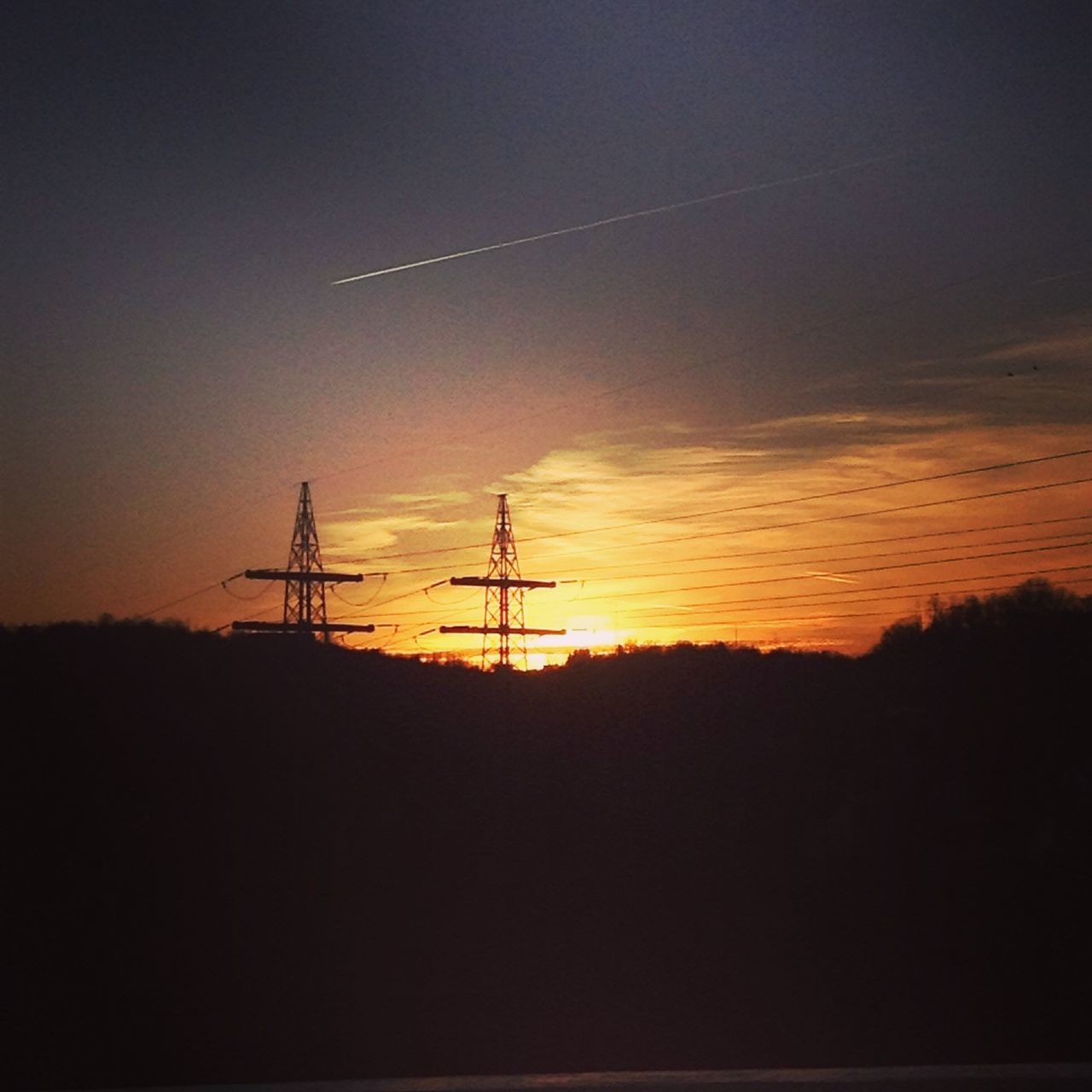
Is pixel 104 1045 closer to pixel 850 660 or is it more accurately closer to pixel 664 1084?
pixel 664 1084

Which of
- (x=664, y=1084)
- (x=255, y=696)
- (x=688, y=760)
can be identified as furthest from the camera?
(x=688, y=760)

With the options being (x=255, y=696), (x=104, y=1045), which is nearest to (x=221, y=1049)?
(x=104, y=1045)

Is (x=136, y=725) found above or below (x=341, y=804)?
above

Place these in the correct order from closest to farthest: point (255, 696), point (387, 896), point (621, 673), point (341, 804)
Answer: point (387, 896), point (341, 804), point (255, 696), point (621, 673)

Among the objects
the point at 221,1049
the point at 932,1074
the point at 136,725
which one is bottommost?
the point at 221,1049

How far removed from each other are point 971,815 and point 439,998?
10.6 m

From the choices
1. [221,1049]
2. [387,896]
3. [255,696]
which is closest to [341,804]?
[387,896]

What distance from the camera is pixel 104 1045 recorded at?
11109 millimetres

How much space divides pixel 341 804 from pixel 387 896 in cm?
274

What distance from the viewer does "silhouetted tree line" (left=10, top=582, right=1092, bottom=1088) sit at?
12453 millimetres

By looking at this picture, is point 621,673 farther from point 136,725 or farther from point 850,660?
point 136,725

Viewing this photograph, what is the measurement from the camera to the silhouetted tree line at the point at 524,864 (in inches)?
490

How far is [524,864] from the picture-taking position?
59.9 feet

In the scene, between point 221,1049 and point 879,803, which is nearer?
point 221,1049
